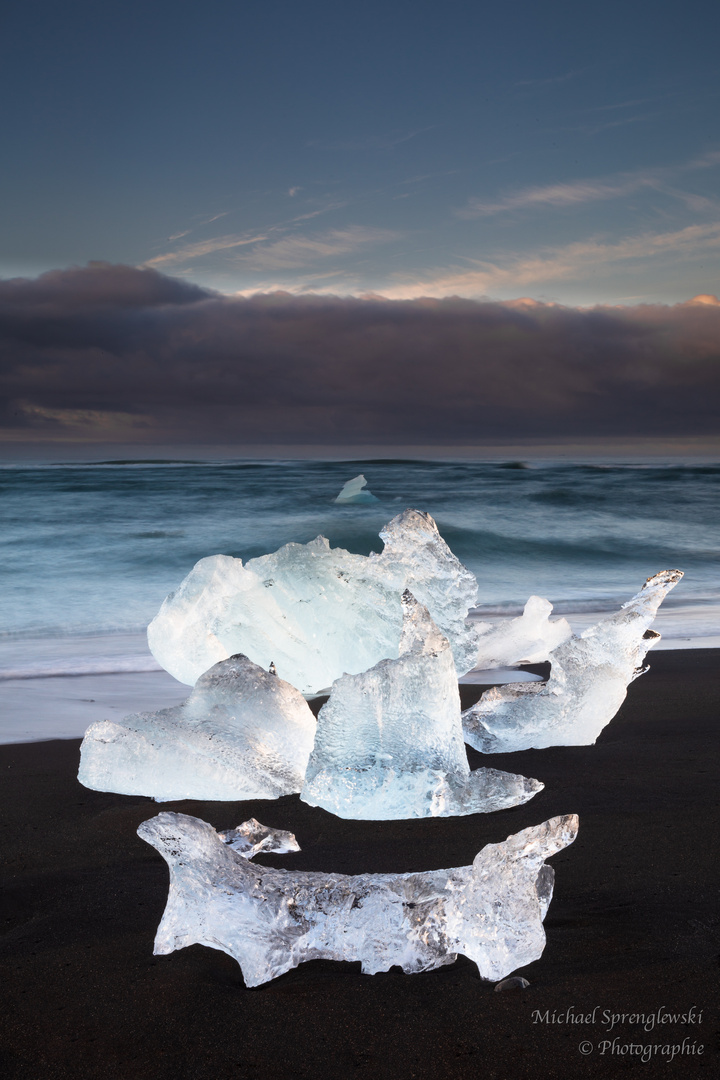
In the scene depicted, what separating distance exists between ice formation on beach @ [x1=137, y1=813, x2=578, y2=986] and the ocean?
1866 millimetres

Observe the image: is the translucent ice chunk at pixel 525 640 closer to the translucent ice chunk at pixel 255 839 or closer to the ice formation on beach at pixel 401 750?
the ice formation on beach at pixel 401 750

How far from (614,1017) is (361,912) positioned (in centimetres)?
44

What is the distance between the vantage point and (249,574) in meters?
3.57

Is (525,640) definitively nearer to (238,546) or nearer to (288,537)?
(238,546)

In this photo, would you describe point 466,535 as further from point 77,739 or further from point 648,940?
point 648,940

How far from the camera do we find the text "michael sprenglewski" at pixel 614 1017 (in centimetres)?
122

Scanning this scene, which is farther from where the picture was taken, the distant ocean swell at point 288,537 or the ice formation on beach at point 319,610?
the distant ocean swell at point 288,537

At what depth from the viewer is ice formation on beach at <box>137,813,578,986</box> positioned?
1.37m

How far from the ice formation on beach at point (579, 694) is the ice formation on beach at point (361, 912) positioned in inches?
47.5

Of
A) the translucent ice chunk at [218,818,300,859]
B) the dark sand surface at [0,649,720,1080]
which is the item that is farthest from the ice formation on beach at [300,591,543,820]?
the translucent ice chunk at [218,818,300,859]

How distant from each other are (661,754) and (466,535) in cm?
1112

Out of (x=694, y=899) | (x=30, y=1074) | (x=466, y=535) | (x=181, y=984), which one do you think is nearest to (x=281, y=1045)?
(x=181, y=984)

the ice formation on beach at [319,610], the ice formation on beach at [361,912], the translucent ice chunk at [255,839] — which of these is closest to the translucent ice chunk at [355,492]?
the ice formation on beach at [319,610]

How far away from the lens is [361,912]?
4.64 feet
